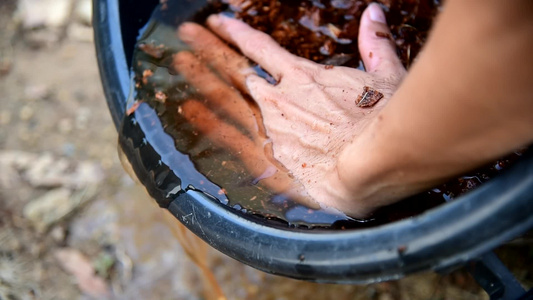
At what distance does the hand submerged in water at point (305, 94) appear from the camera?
971 mm

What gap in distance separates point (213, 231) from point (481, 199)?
1.59 feet

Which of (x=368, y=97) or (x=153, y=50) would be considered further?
(x=153, y=50)

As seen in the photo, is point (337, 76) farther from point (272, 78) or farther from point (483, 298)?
point (483, 298)

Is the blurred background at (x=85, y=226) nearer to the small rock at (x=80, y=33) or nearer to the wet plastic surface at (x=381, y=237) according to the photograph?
the small rock at (x=80, y=33)

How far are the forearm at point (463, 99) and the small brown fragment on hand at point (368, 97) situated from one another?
1.04 feet

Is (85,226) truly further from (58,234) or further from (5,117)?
(5,117)

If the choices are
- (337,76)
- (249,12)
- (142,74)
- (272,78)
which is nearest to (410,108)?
(337,76)

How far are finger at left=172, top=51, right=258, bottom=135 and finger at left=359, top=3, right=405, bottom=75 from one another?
0.31 m

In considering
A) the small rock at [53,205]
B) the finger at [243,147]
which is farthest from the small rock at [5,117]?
the finger at [243,147]

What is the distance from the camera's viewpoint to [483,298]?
1.48 meters

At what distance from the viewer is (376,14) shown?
1.25 m

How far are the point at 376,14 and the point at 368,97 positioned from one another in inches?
13.4

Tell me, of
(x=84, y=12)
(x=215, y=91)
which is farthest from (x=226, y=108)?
(x=84, y=12)

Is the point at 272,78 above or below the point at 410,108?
below
